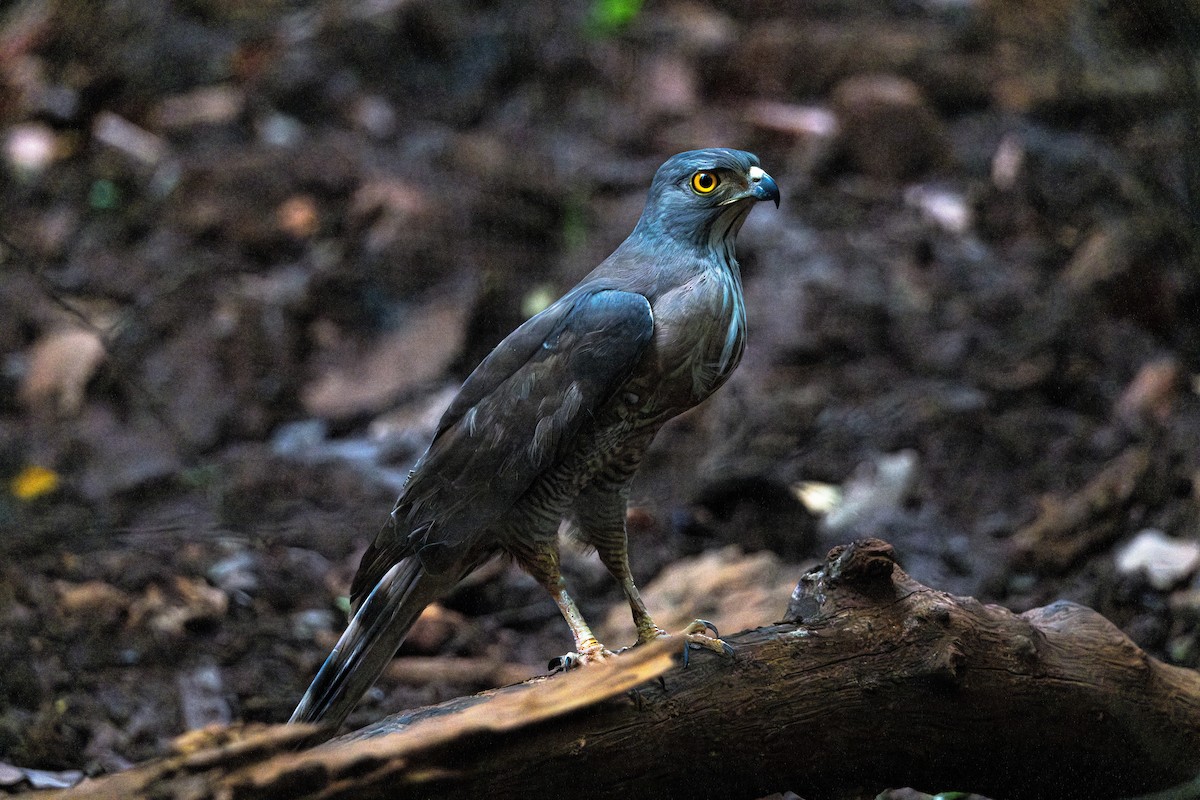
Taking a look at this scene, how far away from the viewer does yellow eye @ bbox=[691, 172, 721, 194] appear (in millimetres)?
3119

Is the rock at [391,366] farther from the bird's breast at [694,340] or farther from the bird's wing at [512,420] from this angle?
the bird's breast at [694,340]

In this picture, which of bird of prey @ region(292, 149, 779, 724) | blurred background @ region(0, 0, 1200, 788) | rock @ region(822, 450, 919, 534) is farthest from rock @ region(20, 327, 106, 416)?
rock @ region(822, 450, 919, 534)

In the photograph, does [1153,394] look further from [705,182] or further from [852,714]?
[852,714]

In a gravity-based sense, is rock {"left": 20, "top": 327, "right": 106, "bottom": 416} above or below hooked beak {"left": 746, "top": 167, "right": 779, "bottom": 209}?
below

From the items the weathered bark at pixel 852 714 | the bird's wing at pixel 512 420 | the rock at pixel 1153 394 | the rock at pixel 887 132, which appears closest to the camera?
the weathered bark at pixel 852 714

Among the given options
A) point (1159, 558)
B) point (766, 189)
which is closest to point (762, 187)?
point (766, 189)

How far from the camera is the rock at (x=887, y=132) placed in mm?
7840

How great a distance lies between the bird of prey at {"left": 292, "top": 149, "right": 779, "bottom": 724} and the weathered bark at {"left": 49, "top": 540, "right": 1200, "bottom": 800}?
0.26m

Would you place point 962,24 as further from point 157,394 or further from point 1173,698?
point 1173,698

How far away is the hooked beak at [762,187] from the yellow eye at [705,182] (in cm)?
10

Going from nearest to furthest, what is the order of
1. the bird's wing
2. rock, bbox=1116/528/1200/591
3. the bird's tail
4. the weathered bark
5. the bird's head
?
the weathered bark, the bird's wing, the bird's tail, the bird's head, rock, bbox=1116/528/1200/591

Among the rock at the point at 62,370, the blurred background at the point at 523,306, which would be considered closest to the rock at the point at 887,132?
the blurred background at the point at 523,306

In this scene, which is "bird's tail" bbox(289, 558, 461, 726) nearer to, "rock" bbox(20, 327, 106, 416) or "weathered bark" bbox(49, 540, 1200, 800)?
"weathered bark" bbox(49, 540, 1200, 800)

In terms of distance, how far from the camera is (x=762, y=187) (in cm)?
311
